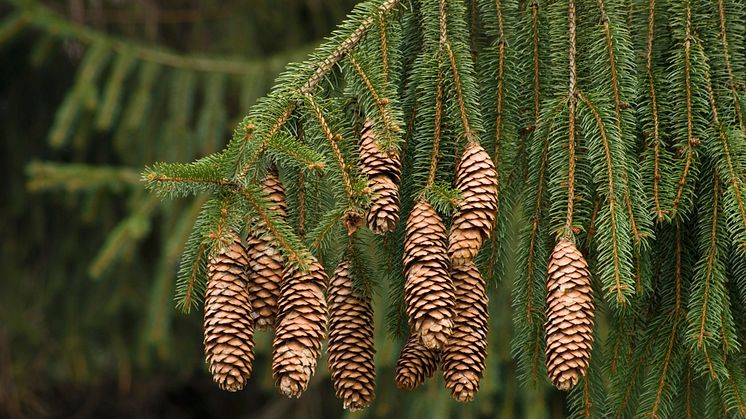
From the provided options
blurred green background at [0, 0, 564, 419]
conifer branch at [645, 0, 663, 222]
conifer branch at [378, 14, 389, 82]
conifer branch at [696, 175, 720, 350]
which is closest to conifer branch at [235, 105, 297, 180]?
conifer branch at [378, 14, 389, 82]

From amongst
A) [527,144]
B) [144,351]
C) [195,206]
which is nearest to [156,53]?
[195,206]

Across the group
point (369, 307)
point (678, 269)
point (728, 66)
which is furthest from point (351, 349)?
point (728, 66)

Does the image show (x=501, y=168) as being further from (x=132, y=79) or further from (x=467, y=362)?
(x=132, y=79)

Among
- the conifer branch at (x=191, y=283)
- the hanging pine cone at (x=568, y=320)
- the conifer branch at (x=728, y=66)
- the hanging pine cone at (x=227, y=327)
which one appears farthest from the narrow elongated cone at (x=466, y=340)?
the conifer branch at (x=728, y=66)

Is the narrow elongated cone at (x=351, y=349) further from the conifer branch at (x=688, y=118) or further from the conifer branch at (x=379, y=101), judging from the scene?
the conifer branch at (x=688, y=118)

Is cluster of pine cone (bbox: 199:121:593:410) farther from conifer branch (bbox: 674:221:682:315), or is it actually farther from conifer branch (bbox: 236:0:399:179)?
conifer branch (bbox: 674:221:682:315)

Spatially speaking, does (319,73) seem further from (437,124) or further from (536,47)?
(536,47)
